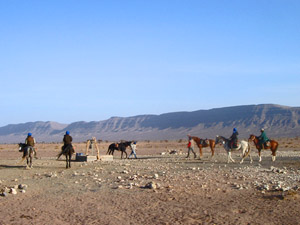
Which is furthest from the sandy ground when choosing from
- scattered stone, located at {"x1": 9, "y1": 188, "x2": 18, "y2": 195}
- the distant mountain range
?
the distant mountain range

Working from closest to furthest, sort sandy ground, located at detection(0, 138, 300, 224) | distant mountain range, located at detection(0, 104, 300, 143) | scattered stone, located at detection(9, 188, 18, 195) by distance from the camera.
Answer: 1. sandy ground, located at detection(0, 138, 300, 224)
2. scattered stone, located at detection(9, 188, 18, 195)
3. distant mountain range, located at detection(0, 104, 300, 143)

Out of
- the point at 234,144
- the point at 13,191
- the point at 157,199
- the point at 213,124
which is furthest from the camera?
the point at 213,124

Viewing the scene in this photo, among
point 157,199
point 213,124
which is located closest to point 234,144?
point 157,199

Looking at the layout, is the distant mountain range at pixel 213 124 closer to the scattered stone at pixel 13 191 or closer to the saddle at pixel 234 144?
the saddle at pixel 234 144

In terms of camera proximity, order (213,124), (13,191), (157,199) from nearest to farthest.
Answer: (157,199)
(13,191)
(213,124)

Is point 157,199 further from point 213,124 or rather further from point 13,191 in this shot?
point 213,124

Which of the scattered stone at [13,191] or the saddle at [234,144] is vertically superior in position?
the saddle at [234,144]

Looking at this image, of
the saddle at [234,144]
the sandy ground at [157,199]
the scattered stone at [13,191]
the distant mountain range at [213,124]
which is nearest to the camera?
the sandy ground at [157,199]

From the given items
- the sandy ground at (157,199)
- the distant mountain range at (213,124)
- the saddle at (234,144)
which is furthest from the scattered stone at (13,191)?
the distant mountain range at (213,124)

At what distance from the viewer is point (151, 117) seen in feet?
600

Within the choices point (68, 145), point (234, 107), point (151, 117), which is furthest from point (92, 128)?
point (68, 145)

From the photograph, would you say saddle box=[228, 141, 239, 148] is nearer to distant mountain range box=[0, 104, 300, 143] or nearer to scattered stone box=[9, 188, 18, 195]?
scattered stone box=[9, 188, 18, 195]

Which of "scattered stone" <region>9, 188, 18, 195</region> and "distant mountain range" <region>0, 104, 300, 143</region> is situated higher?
"distant mountain range" <region>0, 104, 300, 143</region>

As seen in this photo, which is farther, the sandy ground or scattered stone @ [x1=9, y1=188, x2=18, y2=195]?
scattered stone @ [x1=9, y1=188, x2=18, y2=195]
